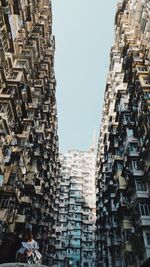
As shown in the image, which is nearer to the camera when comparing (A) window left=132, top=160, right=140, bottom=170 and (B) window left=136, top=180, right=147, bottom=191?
(B) window left=136, top=180, right=147, bottom=191

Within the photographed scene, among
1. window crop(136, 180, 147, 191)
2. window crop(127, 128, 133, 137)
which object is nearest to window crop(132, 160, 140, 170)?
window crop(136, 180, 147, 191)

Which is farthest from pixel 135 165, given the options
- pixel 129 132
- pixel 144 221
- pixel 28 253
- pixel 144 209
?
pixel 28 253

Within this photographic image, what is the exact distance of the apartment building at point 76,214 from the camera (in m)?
57.1

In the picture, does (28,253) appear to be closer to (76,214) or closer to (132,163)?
(132,163)

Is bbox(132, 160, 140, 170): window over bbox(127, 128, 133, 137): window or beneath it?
beneath

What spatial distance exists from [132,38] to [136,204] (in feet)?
85.5

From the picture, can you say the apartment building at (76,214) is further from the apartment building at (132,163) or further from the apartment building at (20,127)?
the apartment building at (20,127)

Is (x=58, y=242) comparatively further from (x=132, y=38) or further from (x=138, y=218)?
(x=132, y=38)

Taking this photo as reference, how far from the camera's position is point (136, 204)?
2872 cm

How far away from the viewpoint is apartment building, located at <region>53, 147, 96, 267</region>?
5712 centimetres

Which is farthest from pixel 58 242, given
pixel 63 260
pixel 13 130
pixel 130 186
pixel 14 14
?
pixel 14 14

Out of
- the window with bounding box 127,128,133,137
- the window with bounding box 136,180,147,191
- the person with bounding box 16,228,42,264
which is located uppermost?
the window with bounding box 127,128,133,137

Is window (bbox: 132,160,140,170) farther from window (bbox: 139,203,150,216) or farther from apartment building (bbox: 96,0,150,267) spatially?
window (bbox: 139,203,150,216)

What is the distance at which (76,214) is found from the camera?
212 ft
